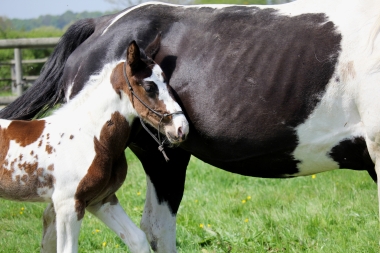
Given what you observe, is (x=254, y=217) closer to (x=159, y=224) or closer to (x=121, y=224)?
(x=159, y=224)

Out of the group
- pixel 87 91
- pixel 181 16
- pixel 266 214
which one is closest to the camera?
pixel 87 91

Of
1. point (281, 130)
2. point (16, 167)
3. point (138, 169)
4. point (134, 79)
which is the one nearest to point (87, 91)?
point (134, 79)

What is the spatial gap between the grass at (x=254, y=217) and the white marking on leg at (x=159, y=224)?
43 cm

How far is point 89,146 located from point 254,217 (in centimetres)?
202

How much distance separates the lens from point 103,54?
354 centimetres

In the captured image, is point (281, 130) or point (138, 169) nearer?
point (281, 130)

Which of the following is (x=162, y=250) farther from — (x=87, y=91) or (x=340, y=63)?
(x=340, y=63)

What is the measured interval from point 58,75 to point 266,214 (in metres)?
2.08

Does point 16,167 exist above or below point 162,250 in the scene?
above

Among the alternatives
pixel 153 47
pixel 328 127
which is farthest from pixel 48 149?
pixel 328 127

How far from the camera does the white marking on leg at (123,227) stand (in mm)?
3076

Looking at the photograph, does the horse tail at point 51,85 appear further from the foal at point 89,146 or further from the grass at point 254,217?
the grass at point 254,217

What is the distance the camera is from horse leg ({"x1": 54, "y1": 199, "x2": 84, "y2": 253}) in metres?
2.92

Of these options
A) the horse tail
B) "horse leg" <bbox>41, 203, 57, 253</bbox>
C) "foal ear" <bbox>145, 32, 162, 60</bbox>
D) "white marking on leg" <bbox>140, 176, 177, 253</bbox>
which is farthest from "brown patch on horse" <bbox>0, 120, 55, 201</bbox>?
"white marking on leg" <bbox>140, 176, 177, 253</bbox>
